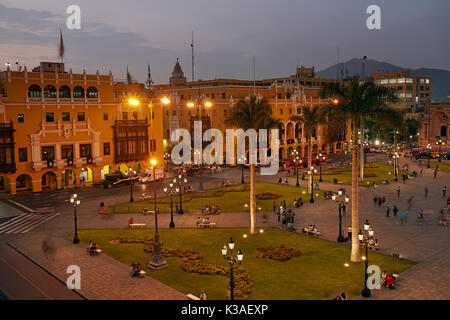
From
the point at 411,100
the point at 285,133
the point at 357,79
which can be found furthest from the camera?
the point at 411,100

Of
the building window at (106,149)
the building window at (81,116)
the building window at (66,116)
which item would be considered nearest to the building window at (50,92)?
the building window at (66,116)

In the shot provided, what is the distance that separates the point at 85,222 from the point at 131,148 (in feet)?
84.2

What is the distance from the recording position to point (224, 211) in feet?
143

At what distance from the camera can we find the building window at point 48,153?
2188 inches

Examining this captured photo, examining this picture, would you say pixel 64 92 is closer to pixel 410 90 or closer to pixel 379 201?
pixel 379 201

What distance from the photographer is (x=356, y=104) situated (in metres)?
27.3

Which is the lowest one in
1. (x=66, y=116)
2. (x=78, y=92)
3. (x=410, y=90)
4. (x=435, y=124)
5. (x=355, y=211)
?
(x=355, y=211)

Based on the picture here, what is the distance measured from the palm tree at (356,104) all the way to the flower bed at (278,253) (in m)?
4.24

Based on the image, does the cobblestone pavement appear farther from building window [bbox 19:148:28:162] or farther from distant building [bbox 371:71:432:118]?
distant building [bbox 371:71:432:118]

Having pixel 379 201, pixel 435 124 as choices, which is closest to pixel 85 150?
pixel 379 201

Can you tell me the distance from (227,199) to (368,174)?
28684 mm
